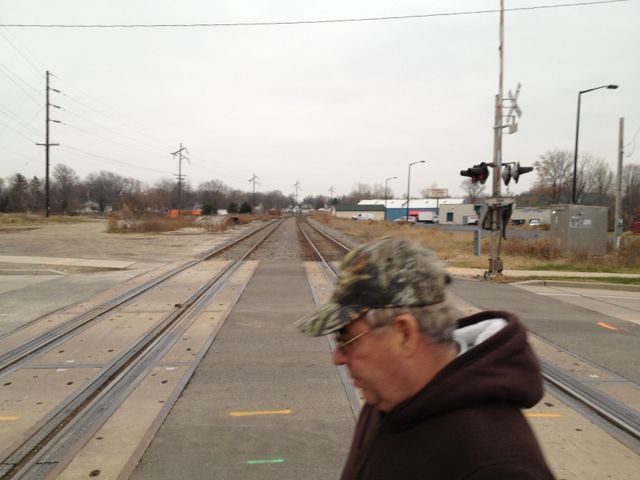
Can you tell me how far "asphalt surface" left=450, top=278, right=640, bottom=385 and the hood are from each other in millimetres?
4424

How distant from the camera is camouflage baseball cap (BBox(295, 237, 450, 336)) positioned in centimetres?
132

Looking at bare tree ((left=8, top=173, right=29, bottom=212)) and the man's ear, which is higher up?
bare tree ((left=8, top=173, right=29, bottom=212))

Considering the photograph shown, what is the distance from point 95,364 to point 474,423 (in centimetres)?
549

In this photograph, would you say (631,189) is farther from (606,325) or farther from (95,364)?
(95,364)

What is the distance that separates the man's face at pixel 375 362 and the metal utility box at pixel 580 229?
20.9m

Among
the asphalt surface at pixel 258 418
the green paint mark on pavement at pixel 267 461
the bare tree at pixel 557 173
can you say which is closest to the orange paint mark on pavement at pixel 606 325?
the asphalt surface at pixel 258 418

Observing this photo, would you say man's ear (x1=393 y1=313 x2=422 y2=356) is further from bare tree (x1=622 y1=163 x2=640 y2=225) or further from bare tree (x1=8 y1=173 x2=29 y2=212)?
bare tree (x1=8 y1=173 x2=29 y2=212)

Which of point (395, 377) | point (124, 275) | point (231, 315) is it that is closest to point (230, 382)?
point (231, 315)

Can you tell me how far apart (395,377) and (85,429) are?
3.60m

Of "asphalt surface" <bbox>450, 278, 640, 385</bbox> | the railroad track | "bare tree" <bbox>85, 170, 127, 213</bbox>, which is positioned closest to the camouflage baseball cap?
the railroad track

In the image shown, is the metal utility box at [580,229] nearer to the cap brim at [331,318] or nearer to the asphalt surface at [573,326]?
the asphalt surface at [573,326]

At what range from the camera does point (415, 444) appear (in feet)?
3.84

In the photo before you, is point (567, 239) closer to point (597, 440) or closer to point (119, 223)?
point (597, 440)

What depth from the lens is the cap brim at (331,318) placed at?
1.35 metres
